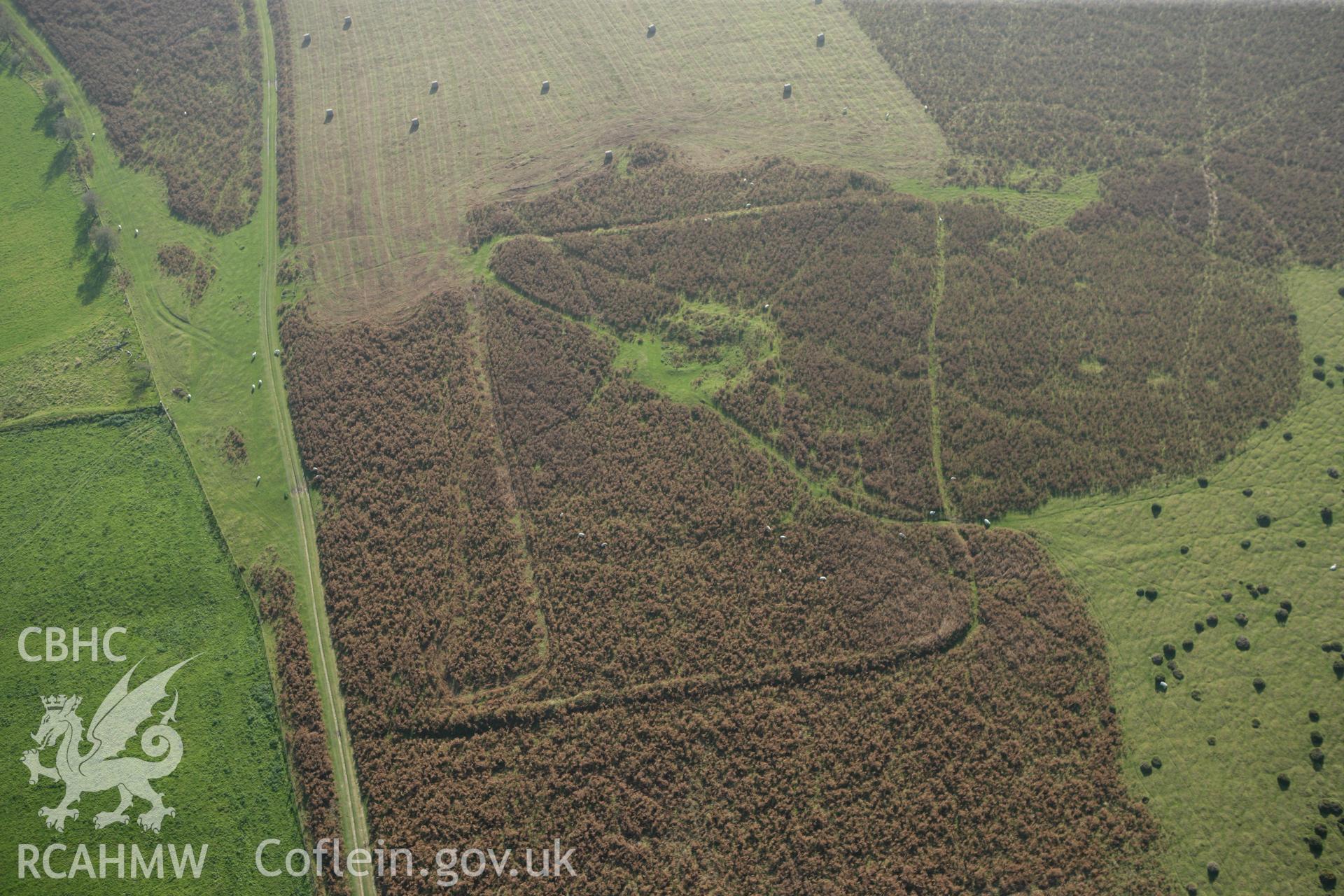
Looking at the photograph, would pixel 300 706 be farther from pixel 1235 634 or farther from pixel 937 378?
pixel 1235 634

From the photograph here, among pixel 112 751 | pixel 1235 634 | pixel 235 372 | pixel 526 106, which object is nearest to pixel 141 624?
pixel 112 751

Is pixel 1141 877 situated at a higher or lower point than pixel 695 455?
lower

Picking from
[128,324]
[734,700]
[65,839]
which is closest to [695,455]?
[734,700]

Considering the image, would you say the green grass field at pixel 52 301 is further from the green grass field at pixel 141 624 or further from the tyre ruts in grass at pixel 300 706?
the tyre ruts in grass at pixel 300 706

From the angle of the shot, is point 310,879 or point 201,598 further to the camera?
point 201,598

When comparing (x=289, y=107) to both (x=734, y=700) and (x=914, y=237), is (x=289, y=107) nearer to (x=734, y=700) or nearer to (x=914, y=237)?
(x=914, y=237)

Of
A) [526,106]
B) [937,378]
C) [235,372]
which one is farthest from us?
[526,106]
